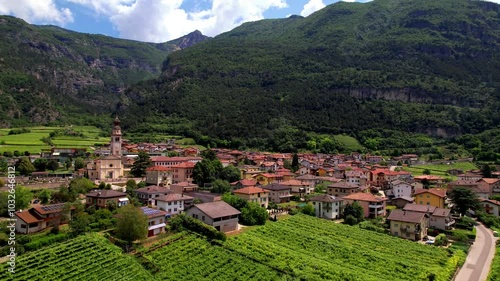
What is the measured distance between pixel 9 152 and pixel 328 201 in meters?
58.1

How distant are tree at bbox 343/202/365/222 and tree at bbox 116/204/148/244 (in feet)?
85.5

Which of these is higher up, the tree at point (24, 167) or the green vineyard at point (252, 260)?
the tree at point (24, 167)

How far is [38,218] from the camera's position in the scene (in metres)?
36.2

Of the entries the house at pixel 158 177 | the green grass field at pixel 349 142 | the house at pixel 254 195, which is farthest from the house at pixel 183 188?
the green grass field at pixel 349 142

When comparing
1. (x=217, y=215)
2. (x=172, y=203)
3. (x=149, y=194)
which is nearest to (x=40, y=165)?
(x=149, y=194)

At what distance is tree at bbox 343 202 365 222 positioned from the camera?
4991 centimetres

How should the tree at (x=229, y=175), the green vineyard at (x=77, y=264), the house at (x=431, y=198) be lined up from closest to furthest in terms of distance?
the green vineyard at (x=77, y=264) < the house at (x=431, y=198) < the tree at (x=229, y=175)

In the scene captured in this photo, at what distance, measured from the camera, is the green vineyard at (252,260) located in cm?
2989

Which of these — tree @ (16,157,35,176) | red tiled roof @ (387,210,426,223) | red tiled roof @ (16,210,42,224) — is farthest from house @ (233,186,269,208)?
tree @ (16,157,35,176)

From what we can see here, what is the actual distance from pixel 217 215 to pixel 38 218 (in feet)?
53.4

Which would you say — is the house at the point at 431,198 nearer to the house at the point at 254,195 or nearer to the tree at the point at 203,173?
the house at the point at 254,195

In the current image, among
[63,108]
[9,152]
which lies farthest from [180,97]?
[9,152]

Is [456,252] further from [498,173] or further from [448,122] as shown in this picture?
[448,122]

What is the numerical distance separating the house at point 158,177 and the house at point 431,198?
36689 mm
